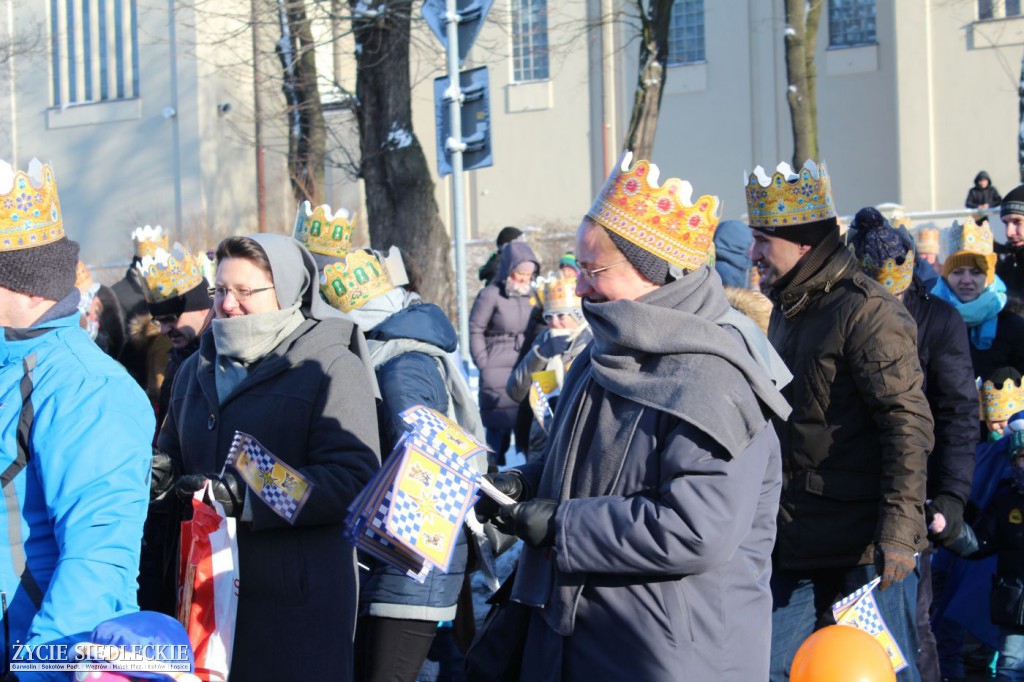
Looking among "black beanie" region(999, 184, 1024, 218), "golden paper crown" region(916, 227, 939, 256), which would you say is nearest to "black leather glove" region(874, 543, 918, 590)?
"black beanie" region(999, 184, 1024, 218)

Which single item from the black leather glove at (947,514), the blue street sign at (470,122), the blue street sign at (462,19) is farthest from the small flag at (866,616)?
the blue street sign at (462,19)

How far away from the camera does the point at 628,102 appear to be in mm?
30656

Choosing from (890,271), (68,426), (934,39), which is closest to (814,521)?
(890,271)

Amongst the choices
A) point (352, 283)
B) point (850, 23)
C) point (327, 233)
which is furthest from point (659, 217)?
point (850, 23)

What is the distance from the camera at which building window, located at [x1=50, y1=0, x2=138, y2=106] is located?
107 feet

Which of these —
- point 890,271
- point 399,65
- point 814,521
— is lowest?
point 814,521

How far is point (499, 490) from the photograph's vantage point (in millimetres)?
3018

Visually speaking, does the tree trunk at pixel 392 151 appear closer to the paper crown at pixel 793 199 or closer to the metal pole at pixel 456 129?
the metal pole at pixel 456 129

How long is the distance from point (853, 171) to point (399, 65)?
18.8 meters

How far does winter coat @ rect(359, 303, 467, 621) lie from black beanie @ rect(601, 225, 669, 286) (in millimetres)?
1526

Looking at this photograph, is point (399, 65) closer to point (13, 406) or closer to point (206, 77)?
point (13, 406)

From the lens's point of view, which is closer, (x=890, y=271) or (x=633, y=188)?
(x=633, y=188)

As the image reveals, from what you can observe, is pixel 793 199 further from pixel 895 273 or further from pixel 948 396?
pixel 948 396

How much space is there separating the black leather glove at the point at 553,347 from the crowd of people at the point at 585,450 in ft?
2.31
